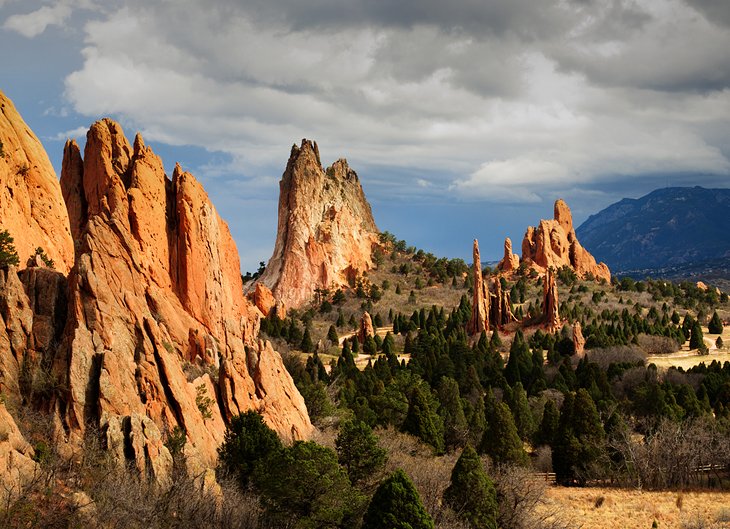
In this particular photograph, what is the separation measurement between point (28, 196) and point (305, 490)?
23.6 m

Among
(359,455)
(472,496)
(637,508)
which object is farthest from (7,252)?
(637,508)

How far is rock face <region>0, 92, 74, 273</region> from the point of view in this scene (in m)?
39.8

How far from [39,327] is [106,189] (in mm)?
17236

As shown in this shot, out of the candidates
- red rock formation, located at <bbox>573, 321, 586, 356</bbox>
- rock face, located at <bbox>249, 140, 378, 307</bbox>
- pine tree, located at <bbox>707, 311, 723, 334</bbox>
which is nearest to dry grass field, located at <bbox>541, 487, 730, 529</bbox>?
red rock formation, located at <bbox>573, 321, 586, 356</bbox>

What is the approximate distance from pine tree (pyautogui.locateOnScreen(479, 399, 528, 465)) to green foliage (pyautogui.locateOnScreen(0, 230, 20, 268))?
30.3m

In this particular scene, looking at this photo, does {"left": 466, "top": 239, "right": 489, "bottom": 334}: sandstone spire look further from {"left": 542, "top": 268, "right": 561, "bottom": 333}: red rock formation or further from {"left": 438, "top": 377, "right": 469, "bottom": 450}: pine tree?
{"left": 438, "top": 377, "right": 469, "bottom": 450}: pine tree

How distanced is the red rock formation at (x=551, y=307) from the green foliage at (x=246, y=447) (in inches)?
2887

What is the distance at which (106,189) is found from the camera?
166 ft

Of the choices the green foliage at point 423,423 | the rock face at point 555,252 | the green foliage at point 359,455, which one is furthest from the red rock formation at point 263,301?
the green foliage at point 359,455

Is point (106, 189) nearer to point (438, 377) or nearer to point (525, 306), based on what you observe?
point (438, 377)

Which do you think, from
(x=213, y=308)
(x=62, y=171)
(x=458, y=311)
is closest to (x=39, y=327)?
(x=213, y=308)

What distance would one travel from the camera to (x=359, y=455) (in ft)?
→ 124

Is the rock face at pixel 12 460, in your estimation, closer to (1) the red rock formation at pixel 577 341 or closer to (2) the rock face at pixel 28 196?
(2) the rock face at pixel 28 196

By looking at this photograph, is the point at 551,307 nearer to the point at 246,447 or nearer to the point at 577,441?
the point at 577,441
